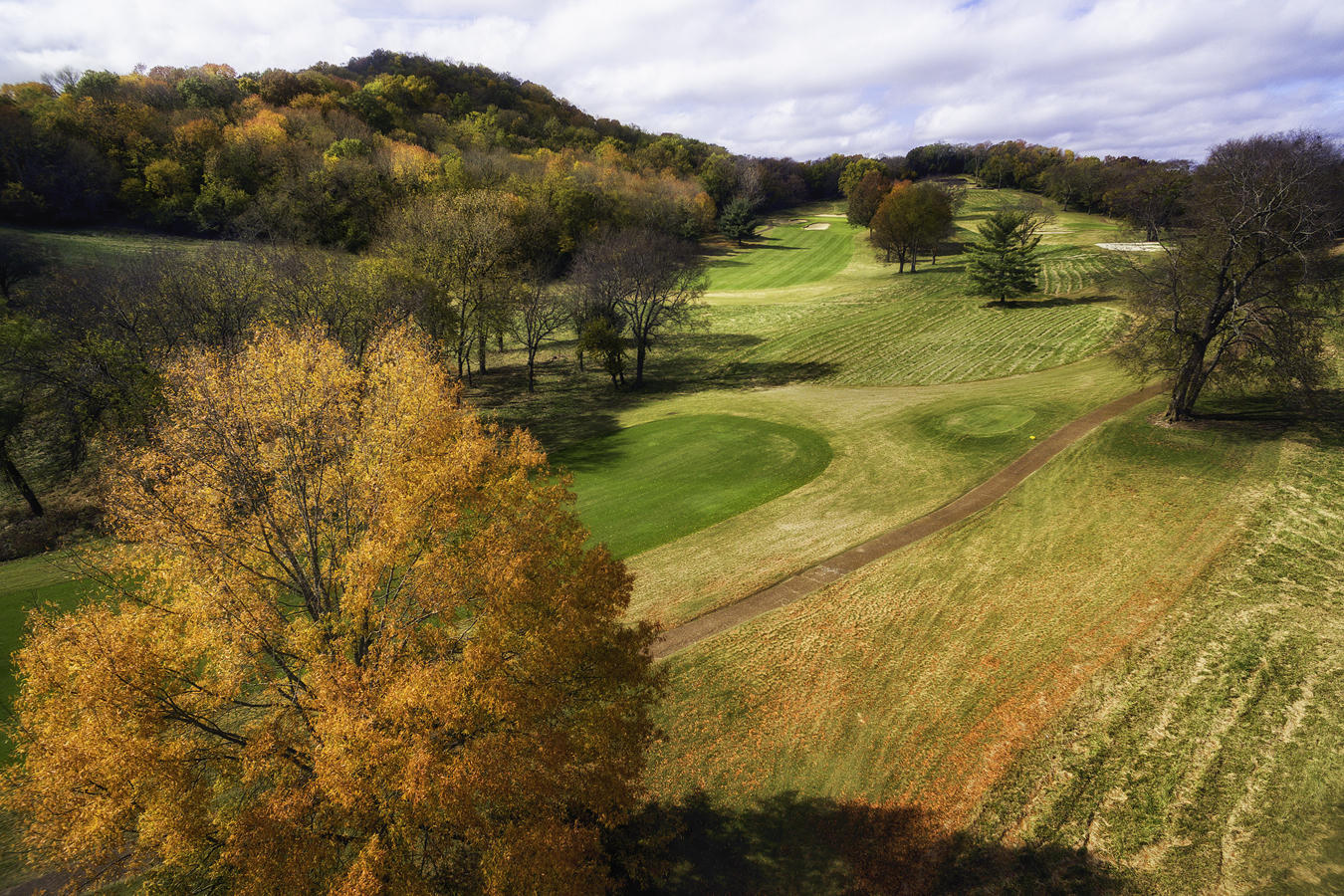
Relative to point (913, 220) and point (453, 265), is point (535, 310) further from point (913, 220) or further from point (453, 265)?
point (913, 220)

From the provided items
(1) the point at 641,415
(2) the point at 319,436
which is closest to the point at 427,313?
(1) the point at 641,415

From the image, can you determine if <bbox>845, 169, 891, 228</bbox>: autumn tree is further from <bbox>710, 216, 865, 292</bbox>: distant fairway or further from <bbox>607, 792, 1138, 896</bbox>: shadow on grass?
<bbox>607, 792, 1138, 896</bbox>: shadow on grass

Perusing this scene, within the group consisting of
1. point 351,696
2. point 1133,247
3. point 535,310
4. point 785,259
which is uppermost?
point 1133,247

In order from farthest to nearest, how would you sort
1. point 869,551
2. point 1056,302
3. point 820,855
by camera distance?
point 1056,302
point 869,551
point 820,855

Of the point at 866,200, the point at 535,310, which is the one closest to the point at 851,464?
the point at 535,310

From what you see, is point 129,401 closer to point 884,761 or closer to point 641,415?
point 641,415

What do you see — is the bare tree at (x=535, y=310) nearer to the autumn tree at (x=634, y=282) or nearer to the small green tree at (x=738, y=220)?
the autumn tree at (x=634, y=282)

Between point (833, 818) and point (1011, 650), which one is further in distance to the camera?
point (1011, 650)
